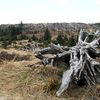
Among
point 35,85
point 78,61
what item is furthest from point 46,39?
point 35,85

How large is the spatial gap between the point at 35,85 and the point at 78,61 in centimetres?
116

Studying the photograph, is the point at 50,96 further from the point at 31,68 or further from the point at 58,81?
the point at 31,68

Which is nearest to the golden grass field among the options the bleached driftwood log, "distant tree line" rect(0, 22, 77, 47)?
the bleached driftwood log

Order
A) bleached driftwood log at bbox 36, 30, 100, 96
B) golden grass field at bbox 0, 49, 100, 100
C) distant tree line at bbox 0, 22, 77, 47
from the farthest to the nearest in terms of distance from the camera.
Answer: distant tree line at bbox 0, 22, 77, 47 → bleached driftwood log at bbox 36, 30, 100, 96 → golden grass field at bbox 0, 49, 100, 100

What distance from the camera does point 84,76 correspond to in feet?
24.9

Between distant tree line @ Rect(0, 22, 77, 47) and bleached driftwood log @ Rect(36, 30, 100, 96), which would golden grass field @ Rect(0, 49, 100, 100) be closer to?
bleached driftwood log @ Rect(36, 30, 100, 96)

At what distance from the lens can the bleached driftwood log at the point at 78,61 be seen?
24.1 ft

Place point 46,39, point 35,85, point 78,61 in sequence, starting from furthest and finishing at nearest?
point 46,39
point 78,61
point 35,85

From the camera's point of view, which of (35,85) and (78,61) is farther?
(78,61)

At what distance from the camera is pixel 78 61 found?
793 centimetres

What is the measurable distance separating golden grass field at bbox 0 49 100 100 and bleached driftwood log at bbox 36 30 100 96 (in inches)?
8.4

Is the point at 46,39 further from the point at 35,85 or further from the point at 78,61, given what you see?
the point at 35,85

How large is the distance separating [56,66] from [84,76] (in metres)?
1.58

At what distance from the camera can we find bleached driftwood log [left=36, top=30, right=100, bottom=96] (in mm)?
7359
